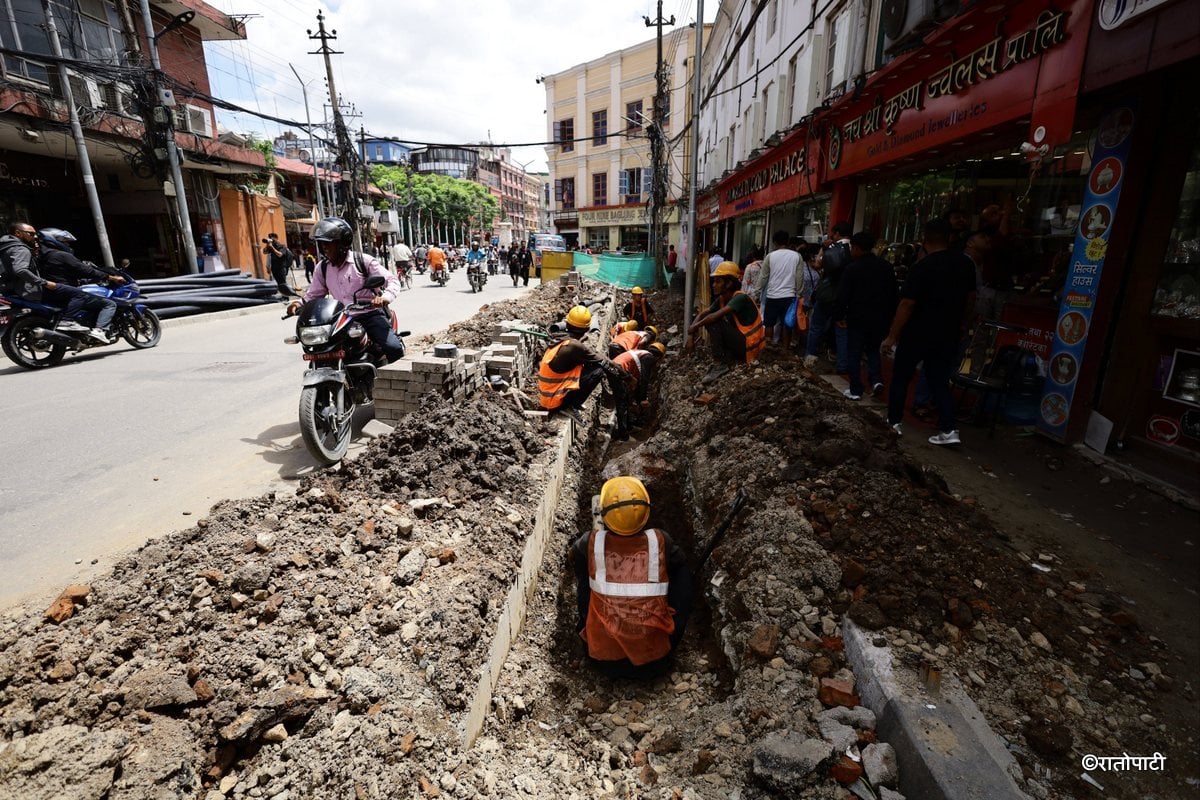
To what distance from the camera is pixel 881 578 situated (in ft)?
8.30

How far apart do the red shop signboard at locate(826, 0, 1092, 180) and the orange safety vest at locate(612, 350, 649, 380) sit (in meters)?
3.84

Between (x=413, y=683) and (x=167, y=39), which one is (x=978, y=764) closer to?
(x=413, y=683)

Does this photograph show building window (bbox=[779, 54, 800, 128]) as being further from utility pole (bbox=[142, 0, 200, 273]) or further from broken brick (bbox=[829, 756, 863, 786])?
utility pole (bbox=[142, 0, 200, 273])

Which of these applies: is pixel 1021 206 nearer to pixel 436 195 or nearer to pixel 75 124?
pixel 75 124

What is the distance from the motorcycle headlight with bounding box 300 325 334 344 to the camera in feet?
12.7

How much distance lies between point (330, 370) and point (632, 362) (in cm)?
373

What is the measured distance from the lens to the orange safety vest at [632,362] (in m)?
6.74

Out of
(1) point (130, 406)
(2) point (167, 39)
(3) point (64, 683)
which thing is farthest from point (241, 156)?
(3) point (64, 683)

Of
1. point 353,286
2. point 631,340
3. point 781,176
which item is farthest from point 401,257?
point 353,286

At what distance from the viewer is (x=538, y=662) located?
119 inches

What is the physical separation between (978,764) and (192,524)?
380cm

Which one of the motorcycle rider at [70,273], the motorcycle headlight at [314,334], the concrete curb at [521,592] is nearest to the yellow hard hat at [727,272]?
the concrete curb at [521,592]

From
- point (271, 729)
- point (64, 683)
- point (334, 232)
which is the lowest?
point (271, 729)

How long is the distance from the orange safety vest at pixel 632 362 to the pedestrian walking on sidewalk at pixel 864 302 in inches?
92.8
